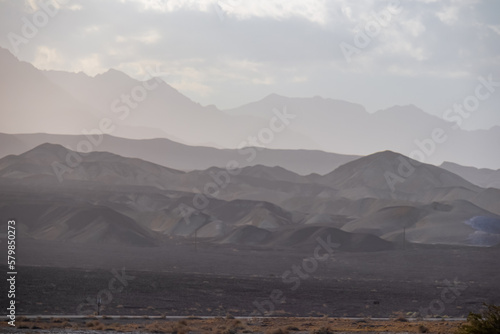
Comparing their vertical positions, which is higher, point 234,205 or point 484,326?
point 234,205

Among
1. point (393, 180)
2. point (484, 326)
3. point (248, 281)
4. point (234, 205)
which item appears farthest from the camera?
point (393, 180)

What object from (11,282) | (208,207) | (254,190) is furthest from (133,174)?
(11,282)

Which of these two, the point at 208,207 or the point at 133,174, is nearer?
the point at 208,207

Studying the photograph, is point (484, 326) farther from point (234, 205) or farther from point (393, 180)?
point (393, 180)

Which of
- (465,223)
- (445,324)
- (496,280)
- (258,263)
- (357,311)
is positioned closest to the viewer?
(445,324)

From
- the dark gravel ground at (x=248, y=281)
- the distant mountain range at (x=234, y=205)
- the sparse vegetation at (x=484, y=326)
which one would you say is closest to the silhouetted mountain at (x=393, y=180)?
the distant mountain range at (x=234, y=205)

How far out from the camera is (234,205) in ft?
450

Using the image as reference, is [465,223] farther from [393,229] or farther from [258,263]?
[258,263]

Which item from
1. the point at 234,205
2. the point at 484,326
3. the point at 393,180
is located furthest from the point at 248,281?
the point at 393,180

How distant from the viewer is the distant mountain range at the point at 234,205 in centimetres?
10238

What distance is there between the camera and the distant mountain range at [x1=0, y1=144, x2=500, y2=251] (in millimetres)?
102375

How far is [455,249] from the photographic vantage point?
9356 cm

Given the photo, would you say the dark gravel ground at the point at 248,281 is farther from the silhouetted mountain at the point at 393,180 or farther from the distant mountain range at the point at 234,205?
the silhouetted mountain at the point at 393,180

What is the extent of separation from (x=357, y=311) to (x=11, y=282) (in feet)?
71.8
